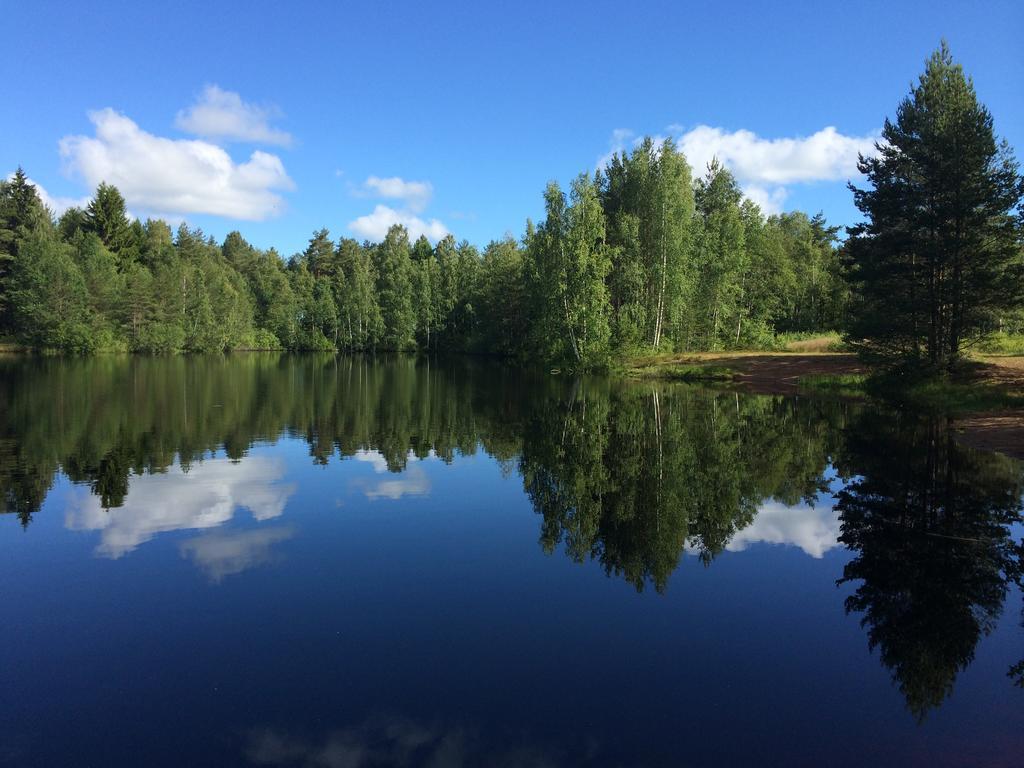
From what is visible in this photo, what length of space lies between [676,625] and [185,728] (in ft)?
19.0

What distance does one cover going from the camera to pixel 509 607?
867cm

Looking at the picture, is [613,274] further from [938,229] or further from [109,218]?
[109,218]

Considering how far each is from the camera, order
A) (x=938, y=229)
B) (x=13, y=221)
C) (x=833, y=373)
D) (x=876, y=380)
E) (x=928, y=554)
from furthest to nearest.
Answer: (x=13, y=221) → (x=833, y=373) → (x=876, y=380) → (x=938, y=229) → (x=928, y=554)

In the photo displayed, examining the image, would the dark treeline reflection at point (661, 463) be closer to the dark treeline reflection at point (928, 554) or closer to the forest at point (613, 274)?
the dark treeline reflection at point (928, 554)

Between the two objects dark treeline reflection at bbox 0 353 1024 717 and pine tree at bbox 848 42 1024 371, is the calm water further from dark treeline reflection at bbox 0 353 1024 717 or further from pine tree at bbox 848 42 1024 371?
pine tree at bbox 848 42 1024 371

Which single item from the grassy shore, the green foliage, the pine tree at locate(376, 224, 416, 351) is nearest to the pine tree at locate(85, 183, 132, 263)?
the green foliage

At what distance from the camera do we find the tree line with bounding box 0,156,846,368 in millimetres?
56344

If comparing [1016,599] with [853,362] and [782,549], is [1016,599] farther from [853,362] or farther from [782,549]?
[853,362]

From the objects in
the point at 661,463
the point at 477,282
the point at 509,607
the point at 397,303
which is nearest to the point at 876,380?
the point at 661,463

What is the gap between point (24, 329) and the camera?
245ft

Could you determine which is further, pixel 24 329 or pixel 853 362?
pixel 24 329

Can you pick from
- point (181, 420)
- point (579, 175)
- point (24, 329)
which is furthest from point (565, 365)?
point (24, 329)

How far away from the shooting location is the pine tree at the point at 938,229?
89.2ft

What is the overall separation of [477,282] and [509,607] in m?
93.0
